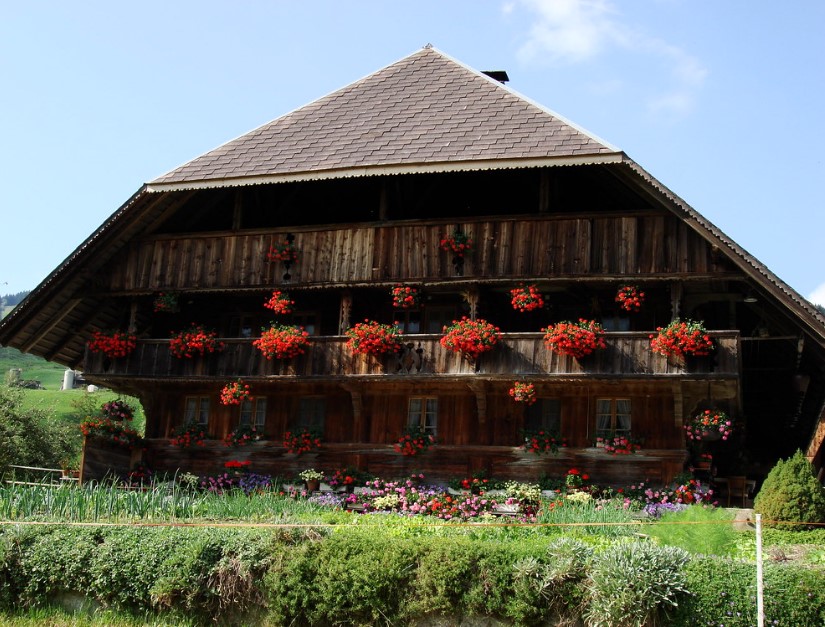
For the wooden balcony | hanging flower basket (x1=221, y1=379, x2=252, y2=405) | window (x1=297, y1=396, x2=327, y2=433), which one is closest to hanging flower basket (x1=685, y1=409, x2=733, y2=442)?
the wooden balcony

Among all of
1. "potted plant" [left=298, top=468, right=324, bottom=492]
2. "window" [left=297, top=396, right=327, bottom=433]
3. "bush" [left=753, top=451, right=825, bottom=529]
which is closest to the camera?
"bush" [left=753, top=451, right=825, bottom=529]

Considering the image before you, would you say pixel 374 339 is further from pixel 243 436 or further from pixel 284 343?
pixel 243 436

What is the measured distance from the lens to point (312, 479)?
2212 cm

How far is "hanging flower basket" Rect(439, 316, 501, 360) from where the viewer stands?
69.2 ft

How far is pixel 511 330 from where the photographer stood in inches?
930

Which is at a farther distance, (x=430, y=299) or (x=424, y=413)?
(x=430, y=299)

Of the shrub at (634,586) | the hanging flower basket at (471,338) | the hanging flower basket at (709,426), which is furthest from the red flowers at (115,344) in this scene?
the shrub at (634,586)

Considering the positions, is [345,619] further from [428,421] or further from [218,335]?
[218,335]

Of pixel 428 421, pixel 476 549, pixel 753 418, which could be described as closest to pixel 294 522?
pixel 476 549

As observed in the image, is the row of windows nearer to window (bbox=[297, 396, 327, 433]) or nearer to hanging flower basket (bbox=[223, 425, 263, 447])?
window (bbox=[297, 396, 327, 433])

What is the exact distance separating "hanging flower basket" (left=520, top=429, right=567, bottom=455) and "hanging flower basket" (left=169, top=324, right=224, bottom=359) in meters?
6.69

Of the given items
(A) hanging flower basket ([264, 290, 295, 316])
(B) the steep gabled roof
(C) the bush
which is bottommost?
(C) the bush

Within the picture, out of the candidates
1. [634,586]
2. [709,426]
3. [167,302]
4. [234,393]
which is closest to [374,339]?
[234,393]

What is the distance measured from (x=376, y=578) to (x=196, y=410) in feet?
37.5
